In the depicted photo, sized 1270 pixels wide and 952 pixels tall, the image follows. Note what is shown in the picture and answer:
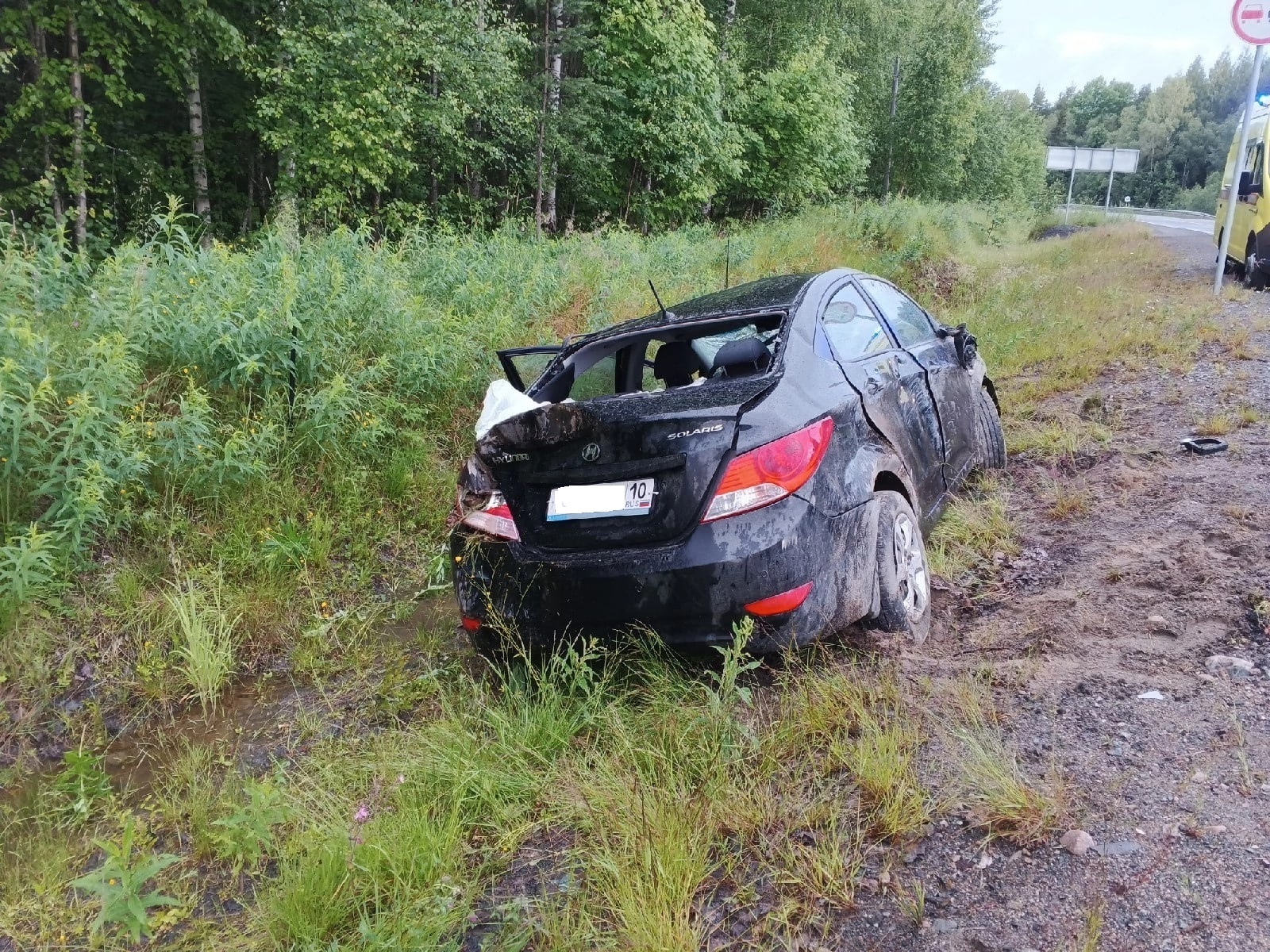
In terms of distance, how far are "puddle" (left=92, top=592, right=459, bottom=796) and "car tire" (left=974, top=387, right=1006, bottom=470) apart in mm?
3924

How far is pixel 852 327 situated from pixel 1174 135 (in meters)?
98.6

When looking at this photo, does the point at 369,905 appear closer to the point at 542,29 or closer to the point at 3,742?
the point at 3,742

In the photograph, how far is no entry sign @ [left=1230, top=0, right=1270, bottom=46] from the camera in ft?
26.6

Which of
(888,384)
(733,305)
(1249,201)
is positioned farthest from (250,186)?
(1249,201)

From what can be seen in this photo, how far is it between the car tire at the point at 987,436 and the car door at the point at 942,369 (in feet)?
0.42

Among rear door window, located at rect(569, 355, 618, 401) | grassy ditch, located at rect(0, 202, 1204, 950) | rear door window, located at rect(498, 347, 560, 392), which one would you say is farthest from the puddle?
rear door window, located at rect(569, 355, 618, 401)

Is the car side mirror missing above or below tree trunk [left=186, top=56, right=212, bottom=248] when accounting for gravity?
below

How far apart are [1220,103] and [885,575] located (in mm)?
108457

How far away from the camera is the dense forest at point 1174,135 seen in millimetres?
73875

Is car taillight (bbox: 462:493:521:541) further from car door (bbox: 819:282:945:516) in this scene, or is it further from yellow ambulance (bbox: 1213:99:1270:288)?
yellow ambulance (bbox: 1213:99:1270:288)

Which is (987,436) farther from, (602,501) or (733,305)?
(602,501)

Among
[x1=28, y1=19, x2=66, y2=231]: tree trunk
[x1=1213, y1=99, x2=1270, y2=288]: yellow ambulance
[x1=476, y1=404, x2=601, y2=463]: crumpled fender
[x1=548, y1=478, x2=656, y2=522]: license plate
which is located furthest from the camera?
[x1=1213, y1=99, x2=1270, y2=288]: yellow ambulance

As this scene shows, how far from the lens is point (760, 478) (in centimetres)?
261

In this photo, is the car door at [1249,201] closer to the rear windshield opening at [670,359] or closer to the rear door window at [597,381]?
the rear windshield opening at [670,359]
